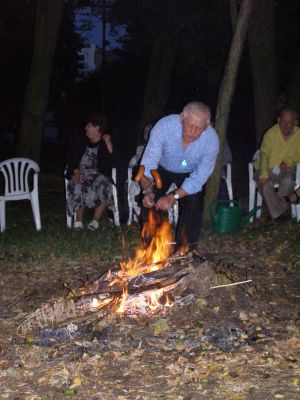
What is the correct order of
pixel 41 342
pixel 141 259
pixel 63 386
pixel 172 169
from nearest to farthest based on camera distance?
pixel 63 386 → pixel 41 342 → pixel 141 259 → pixel 172 169

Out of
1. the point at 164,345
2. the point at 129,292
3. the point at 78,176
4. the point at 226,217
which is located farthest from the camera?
the point at 78,176

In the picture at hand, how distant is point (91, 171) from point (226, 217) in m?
1.95

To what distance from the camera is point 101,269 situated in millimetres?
6914

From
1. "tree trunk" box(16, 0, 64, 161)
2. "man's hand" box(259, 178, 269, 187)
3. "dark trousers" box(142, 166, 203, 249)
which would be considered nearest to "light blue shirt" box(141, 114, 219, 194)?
"dark trousers" box(142, 166, 203, 249)

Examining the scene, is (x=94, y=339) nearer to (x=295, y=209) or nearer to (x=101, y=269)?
(x=101, y=269)

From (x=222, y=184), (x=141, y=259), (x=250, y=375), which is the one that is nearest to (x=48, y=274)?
(x=141, y=259)

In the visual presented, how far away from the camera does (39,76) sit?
13742 mm

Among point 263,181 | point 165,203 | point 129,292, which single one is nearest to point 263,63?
point 263,181

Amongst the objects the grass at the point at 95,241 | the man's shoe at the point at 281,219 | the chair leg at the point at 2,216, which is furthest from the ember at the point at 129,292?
the chair leg at the point at 2,216

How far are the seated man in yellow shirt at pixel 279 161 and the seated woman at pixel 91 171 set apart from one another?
2.03m

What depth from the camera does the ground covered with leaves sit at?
4.09m

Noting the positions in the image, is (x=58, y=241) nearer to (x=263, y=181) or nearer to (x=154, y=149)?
(x=154, y=149)

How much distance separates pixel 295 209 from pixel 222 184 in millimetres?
1092

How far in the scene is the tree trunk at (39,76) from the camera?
13.7 meters
